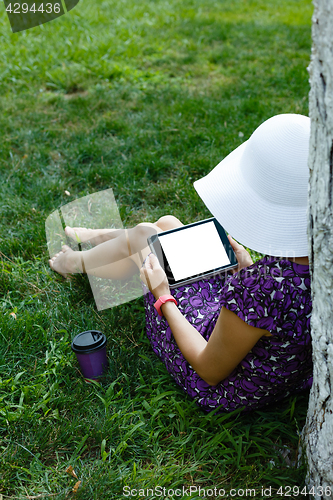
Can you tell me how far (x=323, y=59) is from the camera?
3.23 ft

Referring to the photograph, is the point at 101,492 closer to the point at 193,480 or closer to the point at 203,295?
the point at 193,480

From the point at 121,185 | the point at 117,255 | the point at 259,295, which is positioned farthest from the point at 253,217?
the point at 121,185

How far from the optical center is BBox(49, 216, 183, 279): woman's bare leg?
2143 mm

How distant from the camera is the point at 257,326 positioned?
4.35ft

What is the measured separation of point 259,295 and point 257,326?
0.10m

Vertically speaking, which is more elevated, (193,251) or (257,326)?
(257,326)

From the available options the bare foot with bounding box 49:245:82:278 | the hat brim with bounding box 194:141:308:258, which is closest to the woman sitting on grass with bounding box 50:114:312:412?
the hat brim with bounding box 194:141:308:258

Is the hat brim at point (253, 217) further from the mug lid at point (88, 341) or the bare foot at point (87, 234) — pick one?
the bare foot at point (87, 234)

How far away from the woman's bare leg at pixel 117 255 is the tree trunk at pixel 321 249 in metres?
1.01

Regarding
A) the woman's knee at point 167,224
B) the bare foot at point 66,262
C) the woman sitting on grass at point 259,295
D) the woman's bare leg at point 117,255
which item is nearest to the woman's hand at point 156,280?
the woman sitting on grass at point 259,295

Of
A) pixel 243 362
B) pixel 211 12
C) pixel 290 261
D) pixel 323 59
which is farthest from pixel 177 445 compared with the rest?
pixel 211 12

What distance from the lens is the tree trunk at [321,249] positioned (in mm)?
988

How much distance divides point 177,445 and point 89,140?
103 inches

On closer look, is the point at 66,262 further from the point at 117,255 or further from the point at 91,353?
the point at 91,353
